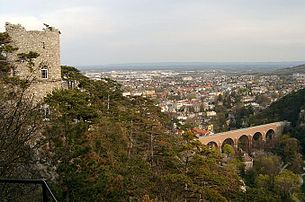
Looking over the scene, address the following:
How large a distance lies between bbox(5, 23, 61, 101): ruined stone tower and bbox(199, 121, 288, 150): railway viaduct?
2451 centimetres

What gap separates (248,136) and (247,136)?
5.8 inches

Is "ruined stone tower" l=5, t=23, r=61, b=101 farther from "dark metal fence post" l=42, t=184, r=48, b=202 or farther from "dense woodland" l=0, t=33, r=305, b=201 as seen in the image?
"dark metal fence post" l=42, t=184, r=48, b=202

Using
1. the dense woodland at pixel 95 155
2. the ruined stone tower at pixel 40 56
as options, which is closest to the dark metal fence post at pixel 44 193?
the dense woodland at pixel 95 155

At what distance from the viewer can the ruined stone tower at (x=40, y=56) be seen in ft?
34.6

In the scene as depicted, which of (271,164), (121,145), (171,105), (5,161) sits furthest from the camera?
(171,105)

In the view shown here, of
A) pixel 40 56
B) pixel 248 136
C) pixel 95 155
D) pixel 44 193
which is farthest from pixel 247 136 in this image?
pixel 44 193

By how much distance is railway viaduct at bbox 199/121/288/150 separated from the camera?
35638 millimetres

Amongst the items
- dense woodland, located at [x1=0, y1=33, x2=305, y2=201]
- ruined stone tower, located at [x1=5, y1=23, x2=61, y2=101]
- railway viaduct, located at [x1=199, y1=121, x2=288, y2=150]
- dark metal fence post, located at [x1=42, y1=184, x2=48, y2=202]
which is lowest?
railway viaduct, located at [x1=199, y1=121, x2=288, y2=150]

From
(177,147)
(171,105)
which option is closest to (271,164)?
(177,147)

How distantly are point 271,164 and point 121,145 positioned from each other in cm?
1930

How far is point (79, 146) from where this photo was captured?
8070 millimetres

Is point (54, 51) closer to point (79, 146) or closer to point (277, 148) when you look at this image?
point (79, 146)

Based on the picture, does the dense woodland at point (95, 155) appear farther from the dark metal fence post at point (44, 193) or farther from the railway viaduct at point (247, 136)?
the railway viaduct at point (247, 136)

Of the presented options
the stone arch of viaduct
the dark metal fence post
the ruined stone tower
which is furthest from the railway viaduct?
the dark metal fence post
